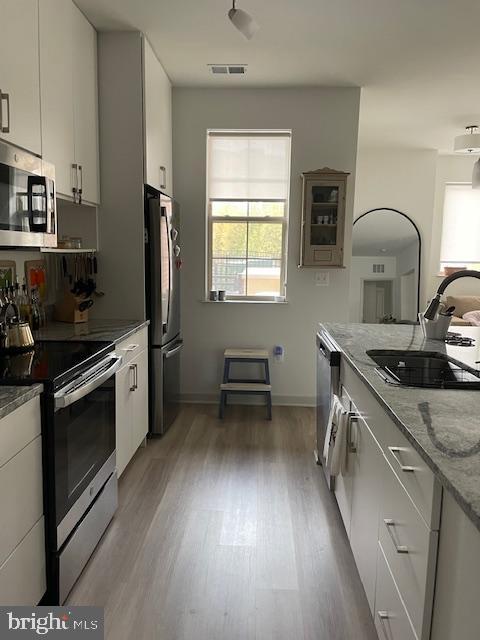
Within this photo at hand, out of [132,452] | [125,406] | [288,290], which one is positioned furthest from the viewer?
[288,290]

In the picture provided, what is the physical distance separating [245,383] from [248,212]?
1.48 meters

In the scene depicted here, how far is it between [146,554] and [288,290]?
2621mm

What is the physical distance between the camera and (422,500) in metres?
1.22

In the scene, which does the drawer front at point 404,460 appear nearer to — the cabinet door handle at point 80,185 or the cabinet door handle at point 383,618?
the cabinet door handle at point 383,618

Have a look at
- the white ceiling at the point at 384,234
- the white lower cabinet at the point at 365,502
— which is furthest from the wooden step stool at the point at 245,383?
the white ceiling at the point at 384,234

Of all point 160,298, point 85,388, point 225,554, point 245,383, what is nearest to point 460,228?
point 245,383

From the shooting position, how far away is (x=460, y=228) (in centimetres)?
688

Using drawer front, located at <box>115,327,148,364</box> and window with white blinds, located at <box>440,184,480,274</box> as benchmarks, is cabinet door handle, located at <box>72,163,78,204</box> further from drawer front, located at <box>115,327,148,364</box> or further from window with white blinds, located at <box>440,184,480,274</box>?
window with white blinds, located at <box>440,184,480,274</box>

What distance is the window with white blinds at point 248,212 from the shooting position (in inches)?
169

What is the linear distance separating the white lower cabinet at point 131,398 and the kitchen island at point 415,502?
48.5 inches

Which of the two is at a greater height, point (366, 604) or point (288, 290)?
point (288, 290)

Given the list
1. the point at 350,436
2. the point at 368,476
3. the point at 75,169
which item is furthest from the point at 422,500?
the point at 75,169

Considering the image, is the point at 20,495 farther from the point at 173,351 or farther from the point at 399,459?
the point at 173,351

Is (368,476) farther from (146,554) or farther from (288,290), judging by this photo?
(288,290)
